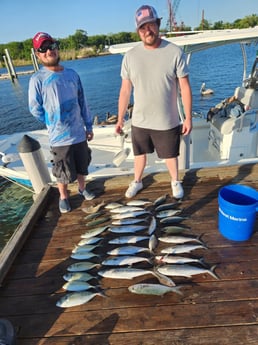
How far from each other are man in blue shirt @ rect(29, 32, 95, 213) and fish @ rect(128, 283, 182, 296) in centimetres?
156

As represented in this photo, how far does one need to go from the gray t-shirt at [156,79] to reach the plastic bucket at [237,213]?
101 centimetres

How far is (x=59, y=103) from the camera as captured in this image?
2771 mm

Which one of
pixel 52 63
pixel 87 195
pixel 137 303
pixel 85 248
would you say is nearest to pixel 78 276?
pixel 85 248

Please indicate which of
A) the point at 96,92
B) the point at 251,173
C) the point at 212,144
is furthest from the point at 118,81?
the point at 251,173

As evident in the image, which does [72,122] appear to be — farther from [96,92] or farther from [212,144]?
[96,92]

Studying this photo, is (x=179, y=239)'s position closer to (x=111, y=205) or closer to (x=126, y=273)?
(x=126, y=273)

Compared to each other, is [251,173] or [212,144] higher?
[251,173]

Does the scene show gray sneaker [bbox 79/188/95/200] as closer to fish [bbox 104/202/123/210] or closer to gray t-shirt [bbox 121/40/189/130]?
fish [bbox 104/202/123/210]

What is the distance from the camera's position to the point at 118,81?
28781mm

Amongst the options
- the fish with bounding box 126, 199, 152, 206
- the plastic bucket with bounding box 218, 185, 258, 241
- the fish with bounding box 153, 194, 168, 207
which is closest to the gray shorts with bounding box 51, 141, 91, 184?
the fish with bounding box 126, 199, 152, 206

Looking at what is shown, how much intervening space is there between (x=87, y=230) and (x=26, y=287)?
0.85 m

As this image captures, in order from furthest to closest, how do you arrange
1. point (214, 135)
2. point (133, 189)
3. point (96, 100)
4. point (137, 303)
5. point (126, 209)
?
point (96, 100) → point (214, 135) → point (133, 189) → point (126, 209) → point (137, 303)

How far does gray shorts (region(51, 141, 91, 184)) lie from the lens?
3.00 metres

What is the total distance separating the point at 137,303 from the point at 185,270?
48 centimetres
